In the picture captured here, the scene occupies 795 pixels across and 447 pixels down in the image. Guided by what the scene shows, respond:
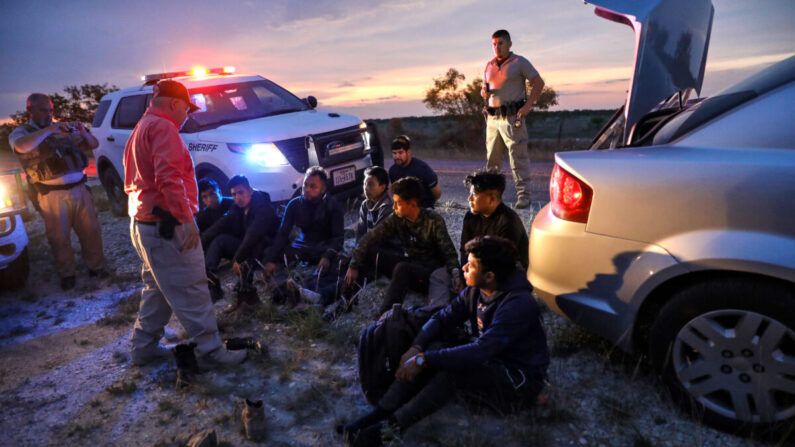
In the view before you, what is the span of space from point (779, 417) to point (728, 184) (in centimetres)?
107

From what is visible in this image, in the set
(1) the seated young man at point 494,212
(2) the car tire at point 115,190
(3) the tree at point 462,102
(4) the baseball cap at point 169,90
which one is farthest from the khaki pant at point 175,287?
(3) the tree at point 462,102

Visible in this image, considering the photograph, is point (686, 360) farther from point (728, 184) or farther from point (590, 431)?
point (728, 184)

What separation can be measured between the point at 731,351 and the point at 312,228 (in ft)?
12.4

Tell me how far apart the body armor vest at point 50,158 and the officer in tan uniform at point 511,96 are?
5.08 m

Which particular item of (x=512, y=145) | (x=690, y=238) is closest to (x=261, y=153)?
(x=512, y=145)

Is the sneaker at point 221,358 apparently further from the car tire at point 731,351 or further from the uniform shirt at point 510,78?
the uniform shirt at point 510,78

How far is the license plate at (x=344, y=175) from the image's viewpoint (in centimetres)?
650

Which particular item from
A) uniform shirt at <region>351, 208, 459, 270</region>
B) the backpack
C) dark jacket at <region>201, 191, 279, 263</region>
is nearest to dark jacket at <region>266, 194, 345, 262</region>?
dark jacket at <region>201, 191, 279, 263</region>

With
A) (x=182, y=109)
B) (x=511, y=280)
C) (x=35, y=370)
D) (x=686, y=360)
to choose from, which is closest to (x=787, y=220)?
(x=686, y=360)

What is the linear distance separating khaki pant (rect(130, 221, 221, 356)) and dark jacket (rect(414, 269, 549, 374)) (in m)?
Answer: 1.59

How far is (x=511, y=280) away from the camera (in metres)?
2.61

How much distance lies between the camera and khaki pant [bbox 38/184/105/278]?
5469 mm

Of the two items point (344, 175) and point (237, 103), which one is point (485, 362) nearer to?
point (344, 175)

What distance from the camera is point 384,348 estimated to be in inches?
110
